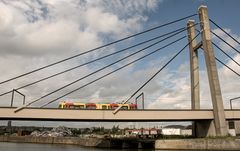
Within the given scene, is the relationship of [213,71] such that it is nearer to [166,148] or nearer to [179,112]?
[179,112]

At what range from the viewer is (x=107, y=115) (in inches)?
1754

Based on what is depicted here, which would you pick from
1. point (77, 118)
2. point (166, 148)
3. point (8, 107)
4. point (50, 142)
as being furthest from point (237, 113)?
point (50, 142)

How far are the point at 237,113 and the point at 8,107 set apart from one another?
34.6m

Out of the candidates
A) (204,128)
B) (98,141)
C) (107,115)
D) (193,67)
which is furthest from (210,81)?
(98,141)

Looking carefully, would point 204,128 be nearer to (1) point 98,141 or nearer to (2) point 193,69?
(2) point 193,69

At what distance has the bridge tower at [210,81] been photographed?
48.2 meters

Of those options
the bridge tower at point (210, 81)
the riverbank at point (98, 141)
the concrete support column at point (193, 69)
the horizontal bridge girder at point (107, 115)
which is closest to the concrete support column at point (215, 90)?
the bridge tower at point (210, 81)

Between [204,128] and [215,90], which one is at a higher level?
[215,90]

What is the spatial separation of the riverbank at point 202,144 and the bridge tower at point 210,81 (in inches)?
92.5

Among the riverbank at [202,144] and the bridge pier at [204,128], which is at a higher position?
the bridge pier at [204,128]

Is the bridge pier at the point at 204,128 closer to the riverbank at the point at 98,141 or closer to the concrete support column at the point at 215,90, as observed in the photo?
the concrete support column at the point at 215,90

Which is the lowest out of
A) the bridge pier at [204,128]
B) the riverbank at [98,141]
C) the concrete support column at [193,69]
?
the riverbank at [98,141]

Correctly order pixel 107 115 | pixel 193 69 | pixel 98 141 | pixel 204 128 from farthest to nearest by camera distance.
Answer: pixel 98 141 < pixel 193 69 < pixel 204 128 < pixel 107 115

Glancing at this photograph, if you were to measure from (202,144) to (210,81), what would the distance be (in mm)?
9174
